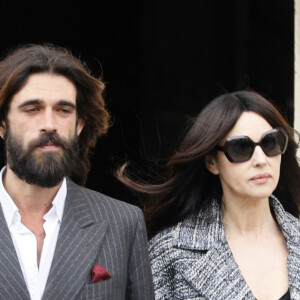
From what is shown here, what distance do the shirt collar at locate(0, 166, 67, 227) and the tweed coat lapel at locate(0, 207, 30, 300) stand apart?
13cm

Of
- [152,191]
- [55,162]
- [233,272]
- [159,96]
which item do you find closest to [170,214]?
[152,191]

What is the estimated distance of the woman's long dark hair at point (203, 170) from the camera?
3.28 metres

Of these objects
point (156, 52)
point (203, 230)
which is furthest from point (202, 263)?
point (156, 52)

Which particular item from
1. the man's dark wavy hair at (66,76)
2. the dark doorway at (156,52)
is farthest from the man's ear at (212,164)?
the dark doorway at (156,52)

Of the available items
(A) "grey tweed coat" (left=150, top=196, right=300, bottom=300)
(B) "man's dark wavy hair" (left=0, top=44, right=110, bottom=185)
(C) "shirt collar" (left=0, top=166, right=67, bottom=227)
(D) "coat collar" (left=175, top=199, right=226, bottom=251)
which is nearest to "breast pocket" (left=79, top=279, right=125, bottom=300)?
(C) "shirt collar" (left=0, top=166, right=67, bottom=227)

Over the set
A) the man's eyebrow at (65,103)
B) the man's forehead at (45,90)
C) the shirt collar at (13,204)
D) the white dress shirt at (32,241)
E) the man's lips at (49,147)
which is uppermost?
the man's forehead at (45,90)

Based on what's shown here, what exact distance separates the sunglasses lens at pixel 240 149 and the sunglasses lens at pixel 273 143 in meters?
0.06

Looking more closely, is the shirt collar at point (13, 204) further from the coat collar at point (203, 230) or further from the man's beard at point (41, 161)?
the coat collar at point (203, 230)

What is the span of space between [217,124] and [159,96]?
2586mm

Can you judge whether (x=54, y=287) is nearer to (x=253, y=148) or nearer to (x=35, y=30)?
(x=253, y=148)

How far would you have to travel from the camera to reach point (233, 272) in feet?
10.3

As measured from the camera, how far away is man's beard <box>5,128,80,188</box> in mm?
2754

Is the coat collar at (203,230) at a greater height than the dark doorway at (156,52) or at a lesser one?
lesser

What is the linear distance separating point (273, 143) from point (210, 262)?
2.00ft
